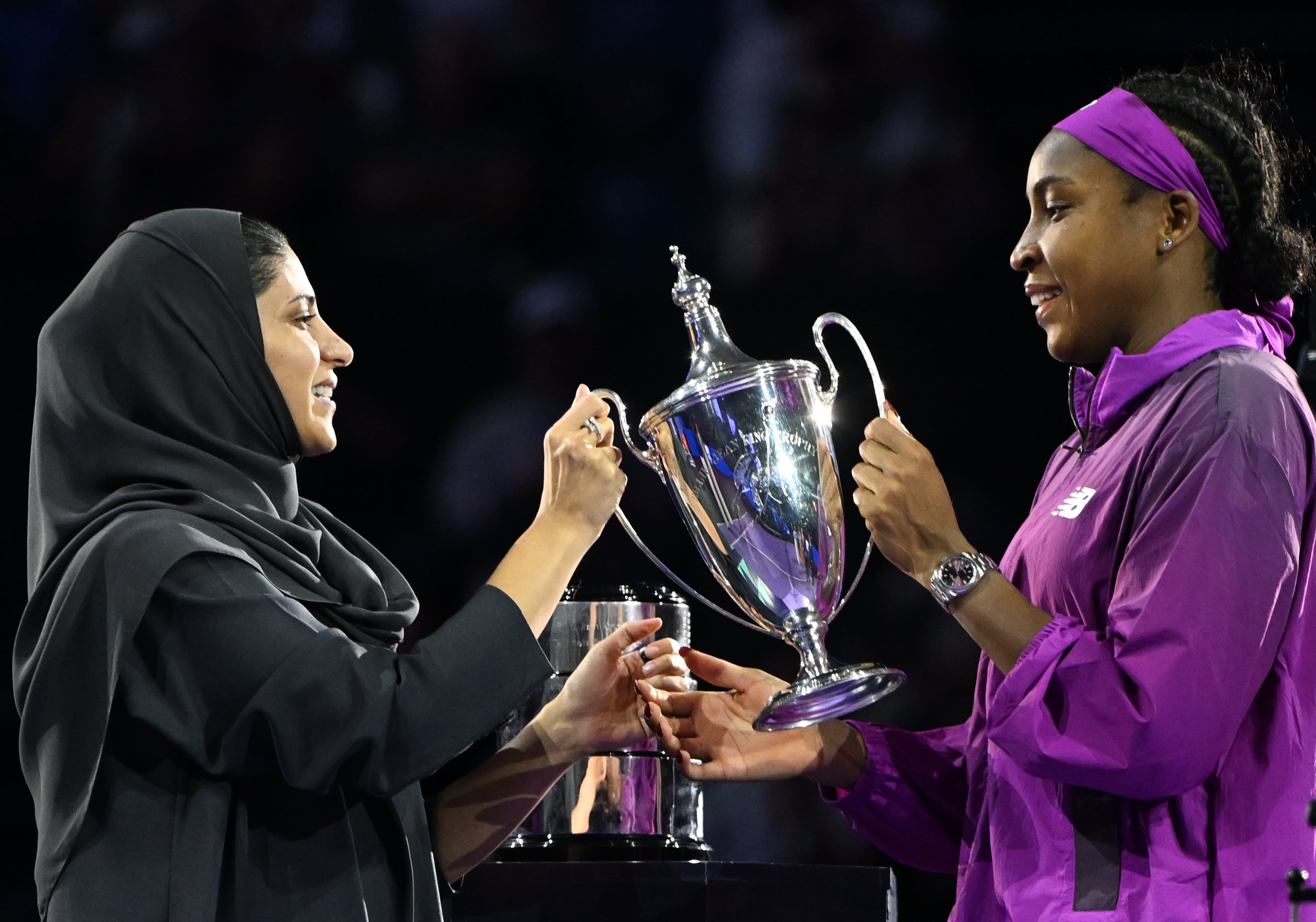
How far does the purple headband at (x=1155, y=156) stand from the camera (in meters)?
1.49

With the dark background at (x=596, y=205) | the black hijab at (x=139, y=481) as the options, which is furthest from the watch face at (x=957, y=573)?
the dark background at (x=596, y=205)

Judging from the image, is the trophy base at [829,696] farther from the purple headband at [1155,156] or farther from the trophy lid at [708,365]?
the purple headband at [1155,156]

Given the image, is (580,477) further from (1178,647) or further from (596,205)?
(596,205)

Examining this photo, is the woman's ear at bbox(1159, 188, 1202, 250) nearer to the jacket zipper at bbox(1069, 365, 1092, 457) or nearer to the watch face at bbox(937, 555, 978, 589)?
the jacket zipper at bbox(1069, 365, 1092, 457)

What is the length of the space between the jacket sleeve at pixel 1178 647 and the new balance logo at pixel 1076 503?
0.12 meters

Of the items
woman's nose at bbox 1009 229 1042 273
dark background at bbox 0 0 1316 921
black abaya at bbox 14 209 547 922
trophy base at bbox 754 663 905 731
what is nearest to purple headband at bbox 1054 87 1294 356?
woman's nose at bbox 1009 229 1042 273

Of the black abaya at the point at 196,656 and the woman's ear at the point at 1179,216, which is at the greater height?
the woman's ear at the point at 1179,216

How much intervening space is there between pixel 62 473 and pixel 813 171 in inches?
92.6

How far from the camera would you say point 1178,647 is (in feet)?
4.09

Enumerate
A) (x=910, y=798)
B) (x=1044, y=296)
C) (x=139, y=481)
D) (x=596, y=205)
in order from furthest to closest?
(x=596, y=205) → (x=910, y=798) → (x=1044, y=296) → (x=139, y=481)

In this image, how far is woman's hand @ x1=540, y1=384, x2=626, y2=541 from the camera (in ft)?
4.94

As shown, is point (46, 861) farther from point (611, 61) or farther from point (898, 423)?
point (611, 61)

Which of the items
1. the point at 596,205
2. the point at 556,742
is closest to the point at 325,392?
the point at 556,742

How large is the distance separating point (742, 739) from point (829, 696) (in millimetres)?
306
